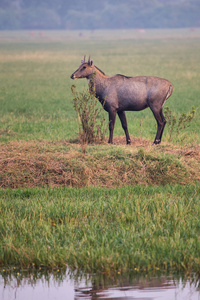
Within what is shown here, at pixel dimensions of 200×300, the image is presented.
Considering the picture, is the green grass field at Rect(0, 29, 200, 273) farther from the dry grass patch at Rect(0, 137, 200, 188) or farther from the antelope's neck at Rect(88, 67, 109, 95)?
the antelope's neck at Rect(88, 67, 109, 95)

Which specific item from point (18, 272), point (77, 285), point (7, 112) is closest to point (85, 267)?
point (77, 285)

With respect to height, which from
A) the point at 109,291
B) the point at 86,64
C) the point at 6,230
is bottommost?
the point at 109,291

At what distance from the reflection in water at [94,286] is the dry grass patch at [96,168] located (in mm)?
3501

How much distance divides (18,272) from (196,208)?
290 centimetres

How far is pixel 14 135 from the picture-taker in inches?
565

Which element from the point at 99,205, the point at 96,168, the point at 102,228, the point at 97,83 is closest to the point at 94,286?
the point at 102,228

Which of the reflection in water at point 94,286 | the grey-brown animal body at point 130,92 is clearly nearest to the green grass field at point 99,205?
the reflection in water at point 94,286

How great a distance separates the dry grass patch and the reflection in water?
3501 millimetres

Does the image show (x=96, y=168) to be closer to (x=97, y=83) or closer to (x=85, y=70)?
(x=97, y=83)

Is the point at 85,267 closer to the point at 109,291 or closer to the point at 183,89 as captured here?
the point at 109,291

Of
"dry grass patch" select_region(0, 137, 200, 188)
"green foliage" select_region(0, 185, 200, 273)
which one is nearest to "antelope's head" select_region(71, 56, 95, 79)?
"dry grass patch" select_region(0, 137, 200, 188)

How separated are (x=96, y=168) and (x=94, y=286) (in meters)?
4.36

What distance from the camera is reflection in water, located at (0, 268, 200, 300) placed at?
539cm

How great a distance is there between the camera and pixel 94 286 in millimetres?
5645
